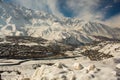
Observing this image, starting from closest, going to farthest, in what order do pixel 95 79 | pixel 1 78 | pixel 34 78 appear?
1. pixel 95 79
2. pixel 34 78
3. pixel 1 78

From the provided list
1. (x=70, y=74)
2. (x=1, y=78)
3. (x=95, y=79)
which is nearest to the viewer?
(x=95, y=79)

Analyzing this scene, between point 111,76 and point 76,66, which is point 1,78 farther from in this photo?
point 111,76

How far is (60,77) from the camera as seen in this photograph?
30.4 m

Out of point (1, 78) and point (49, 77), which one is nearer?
point (49, 77)

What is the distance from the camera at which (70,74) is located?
3094 centimetres

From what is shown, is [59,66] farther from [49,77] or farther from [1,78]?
[1,78]

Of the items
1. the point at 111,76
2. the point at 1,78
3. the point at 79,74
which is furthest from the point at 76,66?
the point at 1,78

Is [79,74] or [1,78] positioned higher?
[79,74]

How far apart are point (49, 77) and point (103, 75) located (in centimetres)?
704

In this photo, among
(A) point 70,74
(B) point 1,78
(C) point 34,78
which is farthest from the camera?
(B) point 1,78

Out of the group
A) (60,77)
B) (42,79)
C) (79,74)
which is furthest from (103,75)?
(42,79)

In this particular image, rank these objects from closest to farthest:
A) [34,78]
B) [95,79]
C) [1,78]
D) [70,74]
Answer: [95,79], [70,74], [34,78], [1,78]

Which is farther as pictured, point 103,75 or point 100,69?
point 100,69

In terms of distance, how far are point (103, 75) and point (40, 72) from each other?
961 cm
